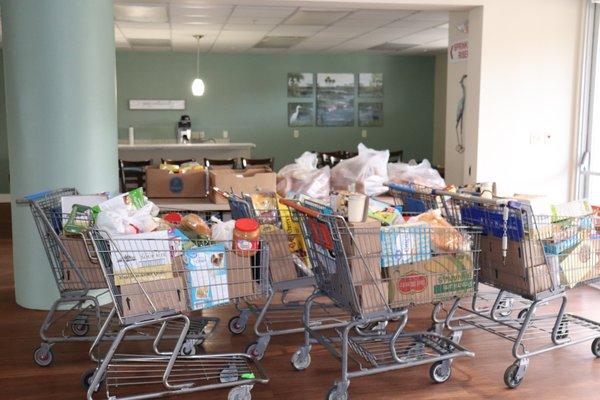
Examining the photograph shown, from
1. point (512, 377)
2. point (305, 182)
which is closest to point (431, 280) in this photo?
point (512, 377)

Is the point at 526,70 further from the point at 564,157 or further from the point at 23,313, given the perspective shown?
the point at 23,313

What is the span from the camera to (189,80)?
12.5 metres

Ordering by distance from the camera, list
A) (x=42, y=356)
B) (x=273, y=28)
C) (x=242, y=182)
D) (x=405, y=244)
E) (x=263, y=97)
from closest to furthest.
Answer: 1. (x=405, y=244)
2. (x=42, y=356)
3. (x=242, y=182)
4. (x=273, y=28)
5. (x=263, y=97)

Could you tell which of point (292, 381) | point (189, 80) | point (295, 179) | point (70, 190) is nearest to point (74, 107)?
point (70, 190)

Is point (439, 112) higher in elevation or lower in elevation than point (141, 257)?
higher

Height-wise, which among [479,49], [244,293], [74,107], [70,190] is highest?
[479,49]

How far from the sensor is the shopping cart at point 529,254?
11.8 ft

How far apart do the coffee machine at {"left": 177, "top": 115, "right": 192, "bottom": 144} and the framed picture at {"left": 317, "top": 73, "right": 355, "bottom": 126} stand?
2432 millimetres

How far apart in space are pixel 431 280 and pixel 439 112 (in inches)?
389

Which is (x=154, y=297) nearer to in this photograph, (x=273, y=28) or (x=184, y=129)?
(x=273, y=28)

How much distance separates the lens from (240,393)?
334 cm

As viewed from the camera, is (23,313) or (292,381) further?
(23,313)

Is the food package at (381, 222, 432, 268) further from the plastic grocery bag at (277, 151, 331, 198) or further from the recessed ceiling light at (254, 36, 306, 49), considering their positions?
the recessed ceiling light at (254, 36, 306, 49)

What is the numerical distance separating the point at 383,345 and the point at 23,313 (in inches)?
106
